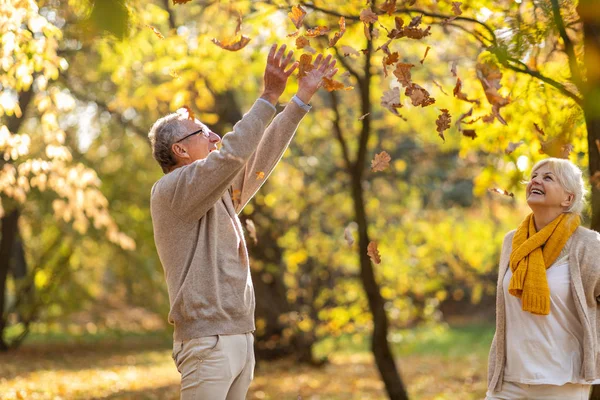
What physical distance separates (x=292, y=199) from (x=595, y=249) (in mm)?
6904

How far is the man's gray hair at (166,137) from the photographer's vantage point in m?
2.98

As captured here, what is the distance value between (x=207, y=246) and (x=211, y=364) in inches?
16.9

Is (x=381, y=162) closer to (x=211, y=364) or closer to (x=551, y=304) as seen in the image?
(x=551, y=304)

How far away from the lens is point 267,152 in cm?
320

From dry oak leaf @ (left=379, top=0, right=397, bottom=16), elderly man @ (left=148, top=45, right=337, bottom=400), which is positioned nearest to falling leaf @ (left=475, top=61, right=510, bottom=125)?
dry oak leaf @ (left=379, top=0, right=397, bottom=16)

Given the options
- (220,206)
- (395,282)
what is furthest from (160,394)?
(220,206)

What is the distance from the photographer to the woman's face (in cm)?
342

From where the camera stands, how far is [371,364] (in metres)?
12.2

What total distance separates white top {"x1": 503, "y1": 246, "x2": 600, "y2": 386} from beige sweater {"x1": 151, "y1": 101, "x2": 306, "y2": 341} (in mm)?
1213

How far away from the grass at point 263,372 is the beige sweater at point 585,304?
2.43 metres

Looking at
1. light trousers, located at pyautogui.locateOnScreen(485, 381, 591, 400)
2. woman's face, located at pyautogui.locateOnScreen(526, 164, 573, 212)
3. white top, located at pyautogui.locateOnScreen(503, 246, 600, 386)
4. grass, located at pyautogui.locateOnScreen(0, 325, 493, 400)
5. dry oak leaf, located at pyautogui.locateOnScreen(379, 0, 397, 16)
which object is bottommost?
grass, located at pyautogui.locateOnScreen(0, 325, 493, 400)

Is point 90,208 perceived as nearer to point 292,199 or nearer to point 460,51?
point 292,199

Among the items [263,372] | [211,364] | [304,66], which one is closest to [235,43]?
[304,66]

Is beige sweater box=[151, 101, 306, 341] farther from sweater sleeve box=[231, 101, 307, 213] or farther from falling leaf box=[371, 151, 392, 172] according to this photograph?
falling leaf box=[371, 151, 392, 172]
